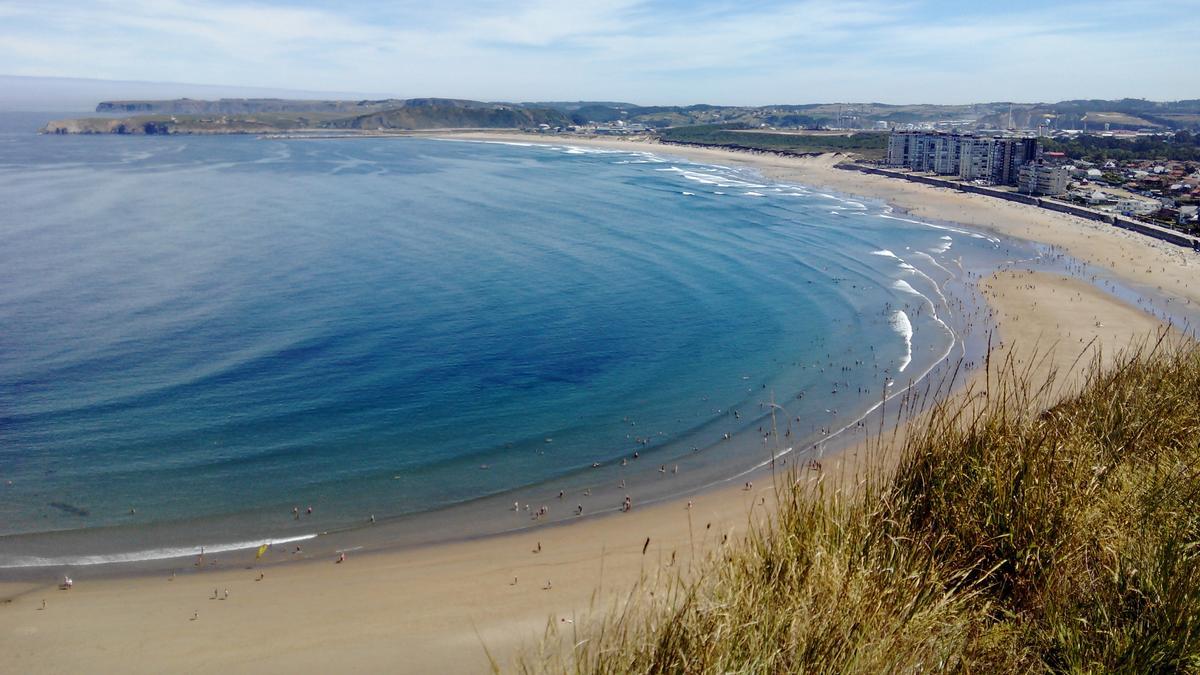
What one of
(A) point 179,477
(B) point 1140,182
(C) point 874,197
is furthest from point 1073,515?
(B) point 1140,182

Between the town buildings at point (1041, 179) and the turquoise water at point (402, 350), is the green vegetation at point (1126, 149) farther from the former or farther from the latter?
the turquoise water at point (402, 350)

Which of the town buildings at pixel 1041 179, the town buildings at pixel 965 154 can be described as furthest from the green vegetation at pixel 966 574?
the town buildings at pixel 965 154

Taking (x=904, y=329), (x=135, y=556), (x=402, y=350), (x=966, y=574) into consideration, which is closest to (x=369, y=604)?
(x=135, y=556)

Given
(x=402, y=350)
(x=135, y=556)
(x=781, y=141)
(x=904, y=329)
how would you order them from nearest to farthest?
(x=135, y=556), (x=402, y=350), (x=904, y=329), (x=781, y=141)

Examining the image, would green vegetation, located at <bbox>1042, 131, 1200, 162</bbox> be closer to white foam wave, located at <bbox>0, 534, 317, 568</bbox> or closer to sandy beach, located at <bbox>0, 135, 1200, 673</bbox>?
sandy beach, located at <bbox>0, 135, 1200, 673</bbox>

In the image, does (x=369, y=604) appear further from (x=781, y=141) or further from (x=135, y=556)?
(x=781, y=141)

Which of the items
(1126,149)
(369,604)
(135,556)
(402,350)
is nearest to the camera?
(369,604)
